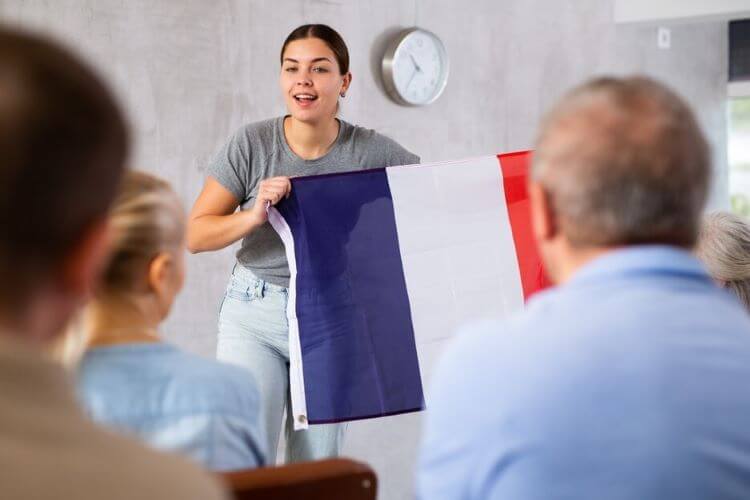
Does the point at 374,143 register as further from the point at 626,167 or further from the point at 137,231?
the point at 626,167

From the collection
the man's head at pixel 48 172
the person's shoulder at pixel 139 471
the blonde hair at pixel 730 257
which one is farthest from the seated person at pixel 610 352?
the blonde hair at pixel 730 257

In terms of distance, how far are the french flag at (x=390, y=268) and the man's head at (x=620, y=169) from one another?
1911 mm

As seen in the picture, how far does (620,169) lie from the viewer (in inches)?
45.4

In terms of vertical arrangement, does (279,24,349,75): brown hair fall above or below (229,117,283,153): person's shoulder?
above

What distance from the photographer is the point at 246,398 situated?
4.75 feet

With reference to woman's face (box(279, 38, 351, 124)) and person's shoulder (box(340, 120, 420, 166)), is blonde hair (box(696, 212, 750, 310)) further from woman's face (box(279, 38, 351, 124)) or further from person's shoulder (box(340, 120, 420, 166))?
woman's face (box(279, 38, 351, 124))

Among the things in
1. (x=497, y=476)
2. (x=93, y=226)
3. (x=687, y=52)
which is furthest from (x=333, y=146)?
(x=687, y=52)

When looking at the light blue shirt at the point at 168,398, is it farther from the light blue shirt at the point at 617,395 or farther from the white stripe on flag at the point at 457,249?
the white stripe on flag at the point at 457,249

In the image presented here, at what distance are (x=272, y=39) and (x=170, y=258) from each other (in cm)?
283

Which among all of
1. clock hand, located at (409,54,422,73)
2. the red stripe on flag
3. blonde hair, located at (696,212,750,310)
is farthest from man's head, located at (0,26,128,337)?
clock hand, located at (409,54,422,73)

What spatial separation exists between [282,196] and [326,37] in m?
0.52

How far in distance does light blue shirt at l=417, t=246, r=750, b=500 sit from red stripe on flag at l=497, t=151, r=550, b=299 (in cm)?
217

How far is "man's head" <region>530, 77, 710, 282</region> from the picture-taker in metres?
1.15

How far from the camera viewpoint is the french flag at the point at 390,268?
3.10m
